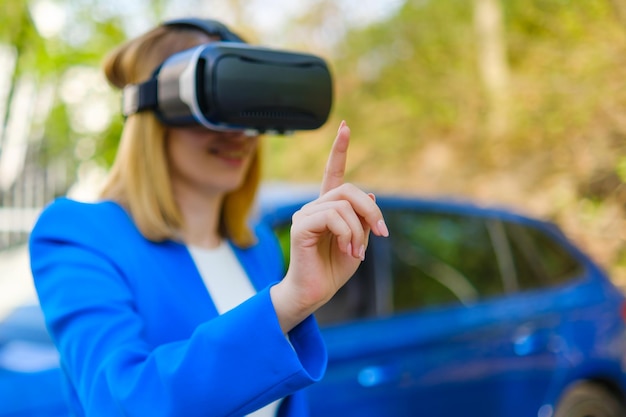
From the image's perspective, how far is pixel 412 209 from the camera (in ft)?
10.5

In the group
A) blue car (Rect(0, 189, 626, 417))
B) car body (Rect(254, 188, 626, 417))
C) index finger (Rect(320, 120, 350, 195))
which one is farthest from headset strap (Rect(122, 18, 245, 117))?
car body (Rect(254, 188, 626, 417))

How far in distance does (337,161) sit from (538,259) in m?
2.84

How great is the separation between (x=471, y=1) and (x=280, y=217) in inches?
295

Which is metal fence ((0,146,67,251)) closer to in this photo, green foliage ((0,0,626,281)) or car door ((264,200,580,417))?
green foliage ((0,0,626,281))

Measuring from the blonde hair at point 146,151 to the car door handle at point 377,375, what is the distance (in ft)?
4.32

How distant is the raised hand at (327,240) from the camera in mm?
989

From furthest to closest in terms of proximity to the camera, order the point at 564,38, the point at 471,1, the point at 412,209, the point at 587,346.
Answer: the point at 471,1 < the point at 564,38 < the point at 587,346 < the point at 412,209

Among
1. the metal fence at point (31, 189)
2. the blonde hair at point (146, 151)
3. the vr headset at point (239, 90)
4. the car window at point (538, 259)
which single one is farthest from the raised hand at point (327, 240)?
the metal fence at point (31, 189)

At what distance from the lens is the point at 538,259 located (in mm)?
3648

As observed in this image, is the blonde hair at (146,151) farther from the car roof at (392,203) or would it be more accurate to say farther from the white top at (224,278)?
the car roof at (392,203)

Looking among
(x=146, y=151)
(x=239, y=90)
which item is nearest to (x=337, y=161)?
(x=239, y=90)

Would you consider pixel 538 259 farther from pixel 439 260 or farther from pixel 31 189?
pixel 31 189

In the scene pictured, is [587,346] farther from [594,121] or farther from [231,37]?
[231,37]

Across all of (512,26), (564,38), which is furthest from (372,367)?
(512,26)
